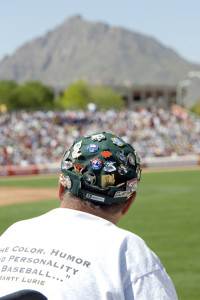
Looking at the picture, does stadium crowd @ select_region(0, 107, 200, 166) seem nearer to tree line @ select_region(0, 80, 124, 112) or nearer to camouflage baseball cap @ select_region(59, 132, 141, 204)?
camouflage baseball cap @ select_region(59, 132, 141, 204)

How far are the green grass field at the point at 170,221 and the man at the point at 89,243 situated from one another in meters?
5.70

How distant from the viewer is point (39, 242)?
210cm

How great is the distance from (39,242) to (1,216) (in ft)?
47.8

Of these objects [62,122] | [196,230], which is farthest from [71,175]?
[62,122]

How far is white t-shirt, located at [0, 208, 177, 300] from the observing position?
192 centimetres

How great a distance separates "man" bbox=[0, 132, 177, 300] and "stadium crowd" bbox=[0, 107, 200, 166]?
1264 inches

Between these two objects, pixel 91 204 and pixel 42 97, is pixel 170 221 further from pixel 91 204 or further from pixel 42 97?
pixel 42 97

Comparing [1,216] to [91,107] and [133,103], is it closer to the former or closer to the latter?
[91,107]

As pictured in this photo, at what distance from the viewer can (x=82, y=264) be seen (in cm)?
197

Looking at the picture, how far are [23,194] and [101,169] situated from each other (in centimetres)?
2140

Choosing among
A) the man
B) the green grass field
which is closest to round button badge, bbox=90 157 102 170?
the man

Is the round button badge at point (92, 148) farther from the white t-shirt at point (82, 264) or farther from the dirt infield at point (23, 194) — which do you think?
the dirt infield at point (23, 194)

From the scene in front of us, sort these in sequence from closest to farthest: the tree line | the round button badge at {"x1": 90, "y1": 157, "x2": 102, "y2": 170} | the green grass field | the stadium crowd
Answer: the round button badge at {"x1": 90, "y1": 157, "x2": 102, "y2": 170} < the green grass field < the stadium crowd < the tree line

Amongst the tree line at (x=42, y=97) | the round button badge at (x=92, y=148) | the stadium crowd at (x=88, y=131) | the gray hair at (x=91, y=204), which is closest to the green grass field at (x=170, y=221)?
the gray hair at (x=91, y=204)
